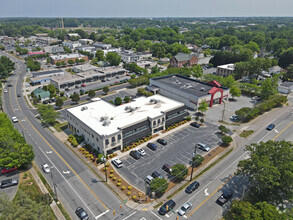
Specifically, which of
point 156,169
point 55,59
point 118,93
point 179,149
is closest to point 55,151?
point 156,169

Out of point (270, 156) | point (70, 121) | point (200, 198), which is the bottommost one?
point (200, 198)

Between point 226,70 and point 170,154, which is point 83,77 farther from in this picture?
point 226,70

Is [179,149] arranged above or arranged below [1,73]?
below

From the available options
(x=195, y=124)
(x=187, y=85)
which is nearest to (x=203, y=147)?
(x=195, y=124)

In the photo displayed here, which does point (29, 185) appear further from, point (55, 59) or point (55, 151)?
point (55, 59)

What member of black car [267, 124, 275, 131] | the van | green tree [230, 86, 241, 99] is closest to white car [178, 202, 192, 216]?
the van

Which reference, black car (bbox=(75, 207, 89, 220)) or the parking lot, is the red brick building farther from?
black car (bbox=(75, 207, 89, 220))

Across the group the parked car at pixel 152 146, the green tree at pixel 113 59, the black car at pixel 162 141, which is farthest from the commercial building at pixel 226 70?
the parked car at pixel 152 146

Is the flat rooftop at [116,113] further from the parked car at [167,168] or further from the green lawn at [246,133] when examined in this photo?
the green lawn at [246,133]

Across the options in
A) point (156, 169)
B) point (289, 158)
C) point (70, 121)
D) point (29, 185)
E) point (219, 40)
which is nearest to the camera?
point (289, 158)
